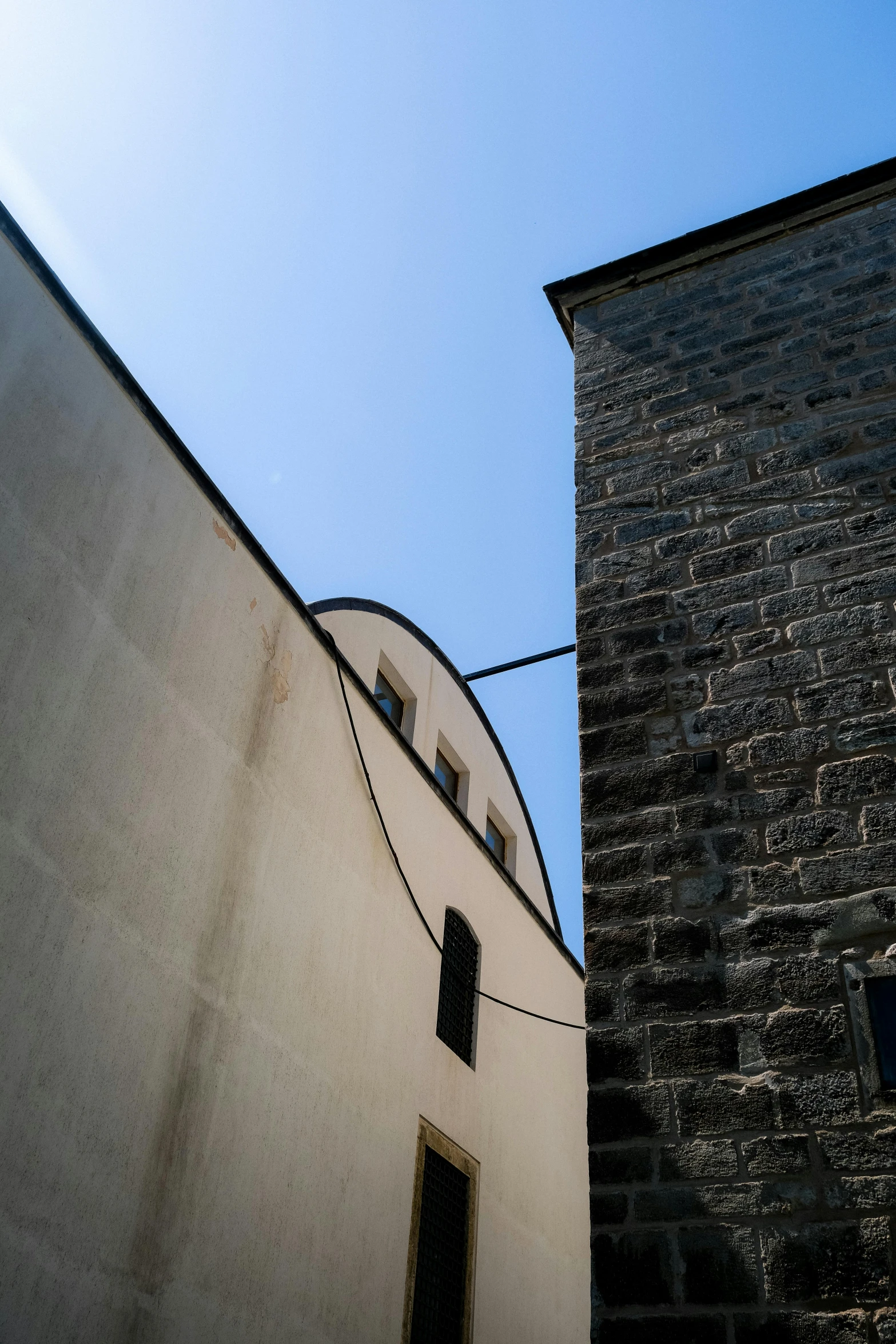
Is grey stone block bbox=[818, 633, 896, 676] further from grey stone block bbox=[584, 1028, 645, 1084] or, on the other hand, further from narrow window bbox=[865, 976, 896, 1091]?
grey stone block bbox=[584, 1028, 645, 1084]

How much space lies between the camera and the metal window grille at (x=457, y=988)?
8367 mm

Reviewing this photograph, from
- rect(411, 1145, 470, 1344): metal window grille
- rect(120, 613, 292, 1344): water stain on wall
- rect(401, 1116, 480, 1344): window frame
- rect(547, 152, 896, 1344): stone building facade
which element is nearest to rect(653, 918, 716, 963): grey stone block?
rect(547, 152, 896, 1344): stone building facade

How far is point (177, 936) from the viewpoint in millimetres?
5414

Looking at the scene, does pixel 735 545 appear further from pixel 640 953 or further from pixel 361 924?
pixel 361 924

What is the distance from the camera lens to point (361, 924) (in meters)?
7.20

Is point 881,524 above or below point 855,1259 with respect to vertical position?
above

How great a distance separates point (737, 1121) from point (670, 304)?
3468 mm

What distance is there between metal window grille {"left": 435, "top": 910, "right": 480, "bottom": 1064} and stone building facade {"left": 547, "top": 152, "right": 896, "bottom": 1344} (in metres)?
5.30

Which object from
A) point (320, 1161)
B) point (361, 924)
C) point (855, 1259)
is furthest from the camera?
point (361, 924)

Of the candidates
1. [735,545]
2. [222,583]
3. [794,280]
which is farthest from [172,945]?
[794,280]

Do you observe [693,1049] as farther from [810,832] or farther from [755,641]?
[755,641]

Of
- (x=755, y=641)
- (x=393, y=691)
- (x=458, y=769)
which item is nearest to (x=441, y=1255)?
(x=458, y=769)

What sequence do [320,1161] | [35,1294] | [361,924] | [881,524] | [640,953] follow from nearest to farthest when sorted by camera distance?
[640,953] < [881,524] < [35,1294] < [320,1161] < [361,924]

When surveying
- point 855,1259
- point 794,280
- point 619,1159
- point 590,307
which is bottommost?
point 855,1259
